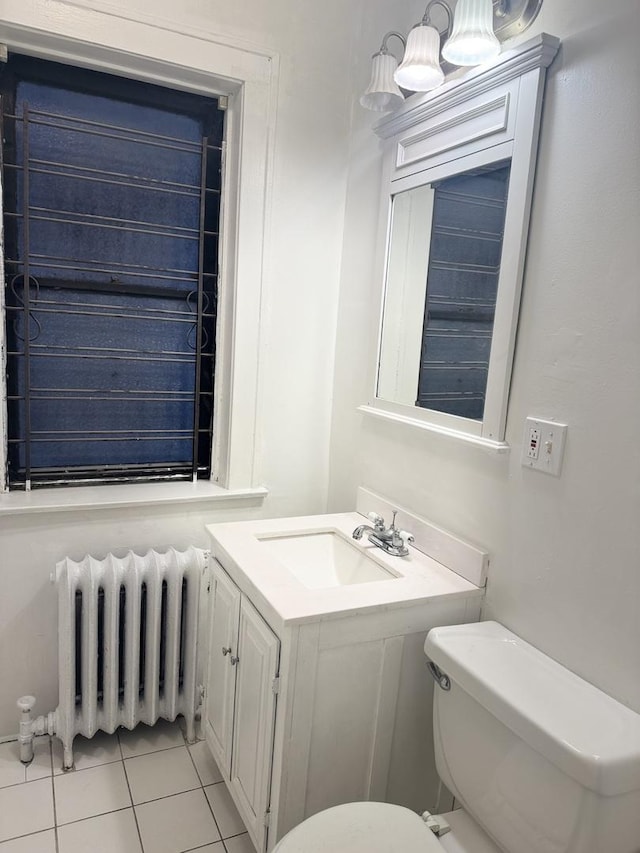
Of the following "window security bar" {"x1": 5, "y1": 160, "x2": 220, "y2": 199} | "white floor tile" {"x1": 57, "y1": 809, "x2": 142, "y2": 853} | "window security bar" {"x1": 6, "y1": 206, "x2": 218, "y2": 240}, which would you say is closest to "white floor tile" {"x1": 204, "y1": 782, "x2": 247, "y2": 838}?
"white floor tile" {"x1": 57, "y1": 809, "x2": 142, "y2": 853}

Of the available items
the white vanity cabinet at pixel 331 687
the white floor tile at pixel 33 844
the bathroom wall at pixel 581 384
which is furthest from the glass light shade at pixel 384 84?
the white floor tile at pixel 33 844

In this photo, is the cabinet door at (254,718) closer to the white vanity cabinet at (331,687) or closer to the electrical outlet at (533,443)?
the white vanity cabinet at (331,687)

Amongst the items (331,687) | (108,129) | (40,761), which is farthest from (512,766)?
(108,129)

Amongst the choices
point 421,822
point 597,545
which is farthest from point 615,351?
point 421,822

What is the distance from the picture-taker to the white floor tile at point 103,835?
1558 mm

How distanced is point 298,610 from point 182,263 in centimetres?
127

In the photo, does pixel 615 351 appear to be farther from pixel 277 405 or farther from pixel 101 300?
pixel 101 300

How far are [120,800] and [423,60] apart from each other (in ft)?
7.11

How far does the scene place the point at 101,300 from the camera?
1925 millimetres

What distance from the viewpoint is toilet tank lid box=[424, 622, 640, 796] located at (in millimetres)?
962

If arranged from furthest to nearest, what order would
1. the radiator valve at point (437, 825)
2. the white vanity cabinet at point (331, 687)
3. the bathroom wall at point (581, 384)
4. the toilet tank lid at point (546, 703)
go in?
1. the white vanity cabinet at point (331, 687)
2. the radiator valve at point (437, 825)
3. the bathroom wall at point (581, 384)
4. the toilet tank lid at point (546, 703)

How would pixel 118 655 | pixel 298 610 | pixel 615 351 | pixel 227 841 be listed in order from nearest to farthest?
1. pixel 615 351
2. pixel 298 610
3. pixel 227 841
4. pixel 118 655

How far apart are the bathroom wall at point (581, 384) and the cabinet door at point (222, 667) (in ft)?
2.22

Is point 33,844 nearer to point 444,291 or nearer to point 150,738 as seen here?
point 150,738
